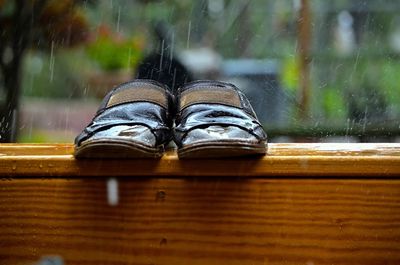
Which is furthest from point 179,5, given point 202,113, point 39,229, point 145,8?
point 39,229

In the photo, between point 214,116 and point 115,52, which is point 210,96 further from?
point 115,52

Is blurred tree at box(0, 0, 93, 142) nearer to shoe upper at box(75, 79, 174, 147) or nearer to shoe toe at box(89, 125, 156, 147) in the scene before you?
shoe upper at box(75, 79, 174, 147)

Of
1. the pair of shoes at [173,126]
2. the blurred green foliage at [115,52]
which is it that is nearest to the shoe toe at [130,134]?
the pair of shoes at [173,126]

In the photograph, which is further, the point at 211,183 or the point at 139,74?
the point at 139,74

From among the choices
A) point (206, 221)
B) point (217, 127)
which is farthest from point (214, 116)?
point (206, 221)

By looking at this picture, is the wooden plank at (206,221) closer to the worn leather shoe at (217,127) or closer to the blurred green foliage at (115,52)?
the worn leather shoe at (217,127)

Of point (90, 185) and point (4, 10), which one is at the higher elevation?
point (4, 10)

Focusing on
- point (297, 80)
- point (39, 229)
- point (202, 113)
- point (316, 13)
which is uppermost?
point (316, 13)

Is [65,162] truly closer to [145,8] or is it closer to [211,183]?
[211,183]
